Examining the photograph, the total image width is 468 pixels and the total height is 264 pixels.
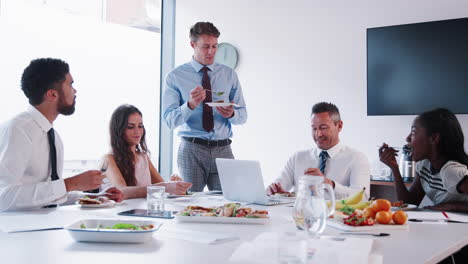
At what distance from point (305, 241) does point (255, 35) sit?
412 cm

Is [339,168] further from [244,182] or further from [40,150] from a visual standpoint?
[40,150]

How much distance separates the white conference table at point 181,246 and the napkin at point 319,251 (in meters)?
0.03

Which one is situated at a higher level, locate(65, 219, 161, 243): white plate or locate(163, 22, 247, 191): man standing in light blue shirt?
locate(163, 22, 247, 191): man standing in light blue shirt

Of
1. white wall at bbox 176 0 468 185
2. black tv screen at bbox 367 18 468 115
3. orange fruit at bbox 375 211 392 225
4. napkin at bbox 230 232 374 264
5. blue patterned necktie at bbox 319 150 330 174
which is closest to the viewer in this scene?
napkin at bbox 230 232 374 264

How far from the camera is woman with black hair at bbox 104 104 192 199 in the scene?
3045mm

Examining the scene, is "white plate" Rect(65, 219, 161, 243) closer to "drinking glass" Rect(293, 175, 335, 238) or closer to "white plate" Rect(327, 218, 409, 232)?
"drinking glass" Rect(293, 175, 335, 238)

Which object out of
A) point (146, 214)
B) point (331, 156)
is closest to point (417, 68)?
point (331, 156)

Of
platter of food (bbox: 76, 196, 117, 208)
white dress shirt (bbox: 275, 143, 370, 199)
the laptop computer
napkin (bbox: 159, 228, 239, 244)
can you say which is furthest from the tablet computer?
white dress shirt (bbox: 275, 143, 370, 199)

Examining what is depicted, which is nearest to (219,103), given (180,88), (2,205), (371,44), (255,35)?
(180,88)

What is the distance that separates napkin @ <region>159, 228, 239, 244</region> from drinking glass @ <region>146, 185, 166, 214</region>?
1.30 feet

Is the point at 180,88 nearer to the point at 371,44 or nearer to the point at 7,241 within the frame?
the point at 371,44

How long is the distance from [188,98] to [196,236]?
203cm

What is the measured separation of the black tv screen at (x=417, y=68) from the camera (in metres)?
4.05

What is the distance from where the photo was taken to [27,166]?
234cm
